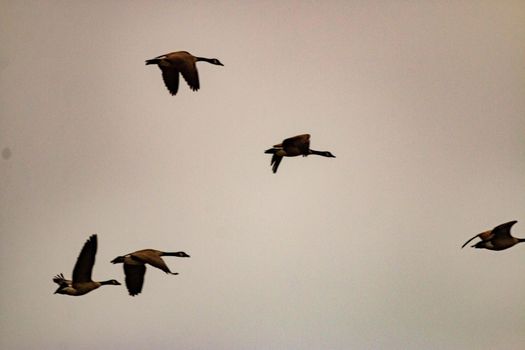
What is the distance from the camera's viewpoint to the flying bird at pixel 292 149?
59.6 inches

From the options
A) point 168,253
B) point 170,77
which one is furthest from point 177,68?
point 168,253

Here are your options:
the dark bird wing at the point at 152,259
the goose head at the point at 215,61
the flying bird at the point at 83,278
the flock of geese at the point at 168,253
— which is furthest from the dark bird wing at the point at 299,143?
the flying bird at the point at 83,278

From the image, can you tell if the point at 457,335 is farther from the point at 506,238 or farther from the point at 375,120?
the point at 375,120

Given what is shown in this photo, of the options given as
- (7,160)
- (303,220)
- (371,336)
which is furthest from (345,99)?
(7,160)

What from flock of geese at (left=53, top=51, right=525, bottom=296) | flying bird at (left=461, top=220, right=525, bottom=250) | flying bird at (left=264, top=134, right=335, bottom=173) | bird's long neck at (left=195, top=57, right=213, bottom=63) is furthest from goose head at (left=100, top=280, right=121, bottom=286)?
flying bird at (left=461, top=220, right=525, bottom=250)

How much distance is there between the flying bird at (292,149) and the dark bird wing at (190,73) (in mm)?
231

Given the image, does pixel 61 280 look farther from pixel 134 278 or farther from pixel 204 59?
pixel 204 59

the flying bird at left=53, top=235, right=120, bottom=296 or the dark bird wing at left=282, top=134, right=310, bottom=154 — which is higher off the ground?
the dark bird wing at left=282, top=134, right=310, bottom=154

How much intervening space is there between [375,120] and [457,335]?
0.53m

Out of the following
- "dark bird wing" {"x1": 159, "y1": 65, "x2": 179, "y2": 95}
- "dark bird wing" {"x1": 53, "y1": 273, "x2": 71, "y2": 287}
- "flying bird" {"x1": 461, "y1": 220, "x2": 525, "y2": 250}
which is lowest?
"dark bird wing" {"x1": 53, "y1": 273, "x2": 71, "y2": 287}

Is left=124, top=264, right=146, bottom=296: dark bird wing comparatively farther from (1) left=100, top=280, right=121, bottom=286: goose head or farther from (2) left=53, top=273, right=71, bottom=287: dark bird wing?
(2) left=53, top=273, right=71, bottom=287: dark bird wing

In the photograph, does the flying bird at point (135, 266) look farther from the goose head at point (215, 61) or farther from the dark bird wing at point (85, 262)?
the goose head at point (215, 61)

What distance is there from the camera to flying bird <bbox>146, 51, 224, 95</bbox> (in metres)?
1.51

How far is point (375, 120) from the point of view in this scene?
5.03ft
